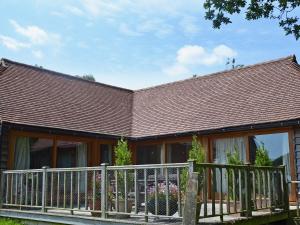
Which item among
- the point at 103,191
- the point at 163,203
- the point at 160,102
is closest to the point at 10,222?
the point at 103,191

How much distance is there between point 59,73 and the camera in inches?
746

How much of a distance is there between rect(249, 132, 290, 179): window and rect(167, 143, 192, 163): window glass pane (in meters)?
2.71

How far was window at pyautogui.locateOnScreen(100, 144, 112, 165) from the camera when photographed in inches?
648

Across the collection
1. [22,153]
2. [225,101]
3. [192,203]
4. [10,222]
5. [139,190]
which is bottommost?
[10,222]

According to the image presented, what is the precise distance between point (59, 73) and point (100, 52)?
8.92 feet

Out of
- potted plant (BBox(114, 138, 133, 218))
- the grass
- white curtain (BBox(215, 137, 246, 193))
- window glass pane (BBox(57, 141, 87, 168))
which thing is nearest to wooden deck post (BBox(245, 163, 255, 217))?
potted plant (BBox(114, 138, 133, 218))

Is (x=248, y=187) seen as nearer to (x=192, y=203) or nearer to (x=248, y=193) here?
(x=248, y=193)

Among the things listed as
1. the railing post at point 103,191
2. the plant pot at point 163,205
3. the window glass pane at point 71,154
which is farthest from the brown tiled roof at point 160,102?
the plant pot at point 163,205

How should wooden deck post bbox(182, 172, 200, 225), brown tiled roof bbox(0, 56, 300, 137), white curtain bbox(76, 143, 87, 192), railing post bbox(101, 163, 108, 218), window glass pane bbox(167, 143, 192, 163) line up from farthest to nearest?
window glass pane bbox(167, 143, 192, 163), white curtain bbox(76, 143, 87, 192), brown tiled roof bbox(0, 56, 300, 137), railing post bbox(101, 163, 108, 218), wooden deck post bbox(182, 172, 200, 225)

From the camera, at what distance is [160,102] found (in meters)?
19.5

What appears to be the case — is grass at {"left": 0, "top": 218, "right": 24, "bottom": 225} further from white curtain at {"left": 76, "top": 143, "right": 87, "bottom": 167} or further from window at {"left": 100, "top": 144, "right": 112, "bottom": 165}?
window at {"left": 100, "top": 144, "right": 112, "bottom": 165}

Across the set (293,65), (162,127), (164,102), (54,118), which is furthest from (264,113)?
(54,118)

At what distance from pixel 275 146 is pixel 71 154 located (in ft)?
23.7

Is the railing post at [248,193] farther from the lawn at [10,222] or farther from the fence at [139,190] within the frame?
the lawn at [10,222]
